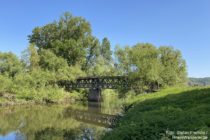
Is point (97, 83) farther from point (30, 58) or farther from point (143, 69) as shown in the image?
point (143, 69)

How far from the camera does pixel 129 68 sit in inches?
1494

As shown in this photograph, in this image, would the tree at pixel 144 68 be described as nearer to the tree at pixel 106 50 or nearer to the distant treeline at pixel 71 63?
the distant treeline at pixel 71 63

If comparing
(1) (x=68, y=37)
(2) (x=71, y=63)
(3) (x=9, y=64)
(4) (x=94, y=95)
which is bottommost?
(4) (x=94, y=95)

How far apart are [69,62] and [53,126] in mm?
40114

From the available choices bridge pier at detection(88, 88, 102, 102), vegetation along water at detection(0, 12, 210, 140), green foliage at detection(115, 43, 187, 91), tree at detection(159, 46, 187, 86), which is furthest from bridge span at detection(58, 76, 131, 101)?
tree at detection(159, 46, 187, 86)

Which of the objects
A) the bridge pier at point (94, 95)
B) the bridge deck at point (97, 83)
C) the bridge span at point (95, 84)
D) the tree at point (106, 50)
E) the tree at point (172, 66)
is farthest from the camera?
the tree at point (106, 50)

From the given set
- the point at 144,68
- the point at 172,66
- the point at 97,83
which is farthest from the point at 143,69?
the point at 97,83

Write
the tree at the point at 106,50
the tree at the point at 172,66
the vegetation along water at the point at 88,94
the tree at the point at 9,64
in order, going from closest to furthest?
the vegetation along water at the point at 88,94
the tree at the point at 172,66
the tree at the point at 9,64
the tree at the point at 106,50

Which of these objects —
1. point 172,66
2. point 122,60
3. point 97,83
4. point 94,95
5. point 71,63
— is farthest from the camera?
A: point 71,63

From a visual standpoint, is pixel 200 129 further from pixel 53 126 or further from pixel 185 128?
pixel 53 126

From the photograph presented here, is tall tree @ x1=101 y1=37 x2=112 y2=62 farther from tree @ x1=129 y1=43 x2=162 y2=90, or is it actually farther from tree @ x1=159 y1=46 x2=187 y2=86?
tree @ x1=129 y1=43 x2=162 y2=90

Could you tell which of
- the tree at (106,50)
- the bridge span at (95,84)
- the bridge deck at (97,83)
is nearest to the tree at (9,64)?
the bridge span at (95,84)

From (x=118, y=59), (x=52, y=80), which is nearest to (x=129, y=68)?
(x=118, y=59)

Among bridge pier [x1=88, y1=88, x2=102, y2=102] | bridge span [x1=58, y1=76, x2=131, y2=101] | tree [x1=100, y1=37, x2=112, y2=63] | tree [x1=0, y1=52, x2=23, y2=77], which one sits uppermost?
tree [x1=100, y1=37, x2=112, y2=63]
